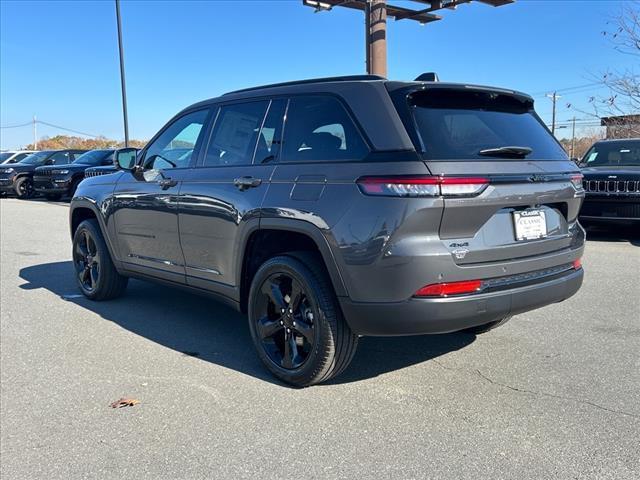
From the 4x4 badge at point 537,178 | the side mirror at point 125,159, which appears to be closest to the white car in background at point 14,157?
the side mirror at point 125,159

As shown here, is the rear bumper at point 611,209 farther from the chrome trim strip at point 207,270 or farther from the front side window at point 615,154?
the chrome trim strip at point 207,270

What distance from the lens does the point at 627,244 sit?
9.16 metres

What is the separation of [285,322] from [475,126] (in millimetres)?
1732

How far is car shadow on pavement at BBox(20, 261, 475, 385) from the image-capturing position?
13.7ft

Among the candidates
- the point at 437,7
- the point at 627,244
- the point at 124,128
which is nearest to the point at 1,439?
the point at 627,244

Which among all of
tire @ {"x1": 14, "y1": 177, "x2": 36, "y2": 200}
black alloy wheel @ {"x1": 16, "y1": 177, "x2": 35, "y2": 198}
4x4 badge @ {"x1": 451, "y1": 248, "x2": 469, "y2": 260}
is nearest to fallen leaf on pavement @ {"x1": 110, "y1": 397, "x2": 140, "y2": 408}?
4x4 badge @ {"x1": 451, "y1": 248, "x2": 469, "y2": 260}

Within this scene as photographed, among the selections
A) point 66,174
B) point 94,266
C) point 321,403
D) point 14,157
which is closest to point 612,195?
point 321,403

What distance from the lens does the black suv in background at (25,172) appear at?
73.4 ft

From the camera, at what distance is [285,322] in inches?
151

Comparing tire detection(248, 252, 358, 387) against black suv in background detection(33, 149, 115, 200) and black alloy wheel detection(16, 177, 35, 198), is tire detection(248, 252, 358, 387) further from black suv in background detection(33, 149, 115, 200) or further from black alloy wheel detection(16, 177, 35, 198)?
black alloy wheel detection(16, 177, 35, 198)

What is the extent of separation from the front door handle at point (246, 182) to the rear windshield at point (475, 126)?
3.87 ft

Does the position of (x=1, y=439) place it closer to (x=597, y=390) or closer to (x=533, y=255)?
(x=533, y=255)

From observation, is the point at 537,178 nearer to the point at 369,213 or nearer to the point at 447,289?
the point at 447,289

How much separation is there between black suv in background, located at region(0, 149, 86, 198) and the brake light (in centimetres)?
2168
